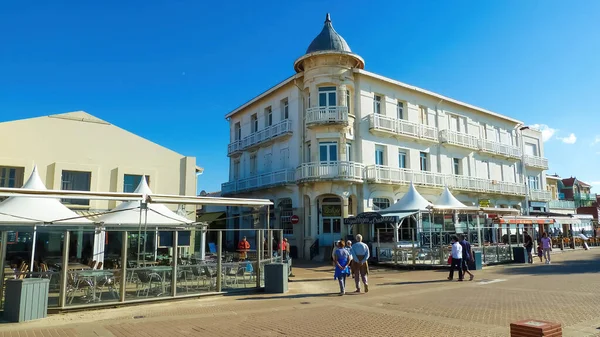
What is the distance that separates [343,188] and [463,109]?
14.7m

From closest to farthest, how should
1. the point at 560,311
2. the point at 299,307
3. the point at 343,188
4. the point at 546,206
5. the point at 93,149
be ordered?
1. the point at 560,311
2. the point at 299,307
3. the point at 93,149
4. the point at 343,188
5. the point at 546,206

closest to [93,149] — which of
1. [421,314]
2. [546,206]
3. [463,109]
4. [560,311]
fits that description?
[421,314]

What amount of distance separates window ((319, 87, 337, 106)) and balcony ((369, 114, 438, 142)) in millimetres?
2658

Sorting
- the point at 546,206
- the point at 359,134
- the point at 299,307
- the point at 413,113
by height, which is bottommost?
the point at 299,307

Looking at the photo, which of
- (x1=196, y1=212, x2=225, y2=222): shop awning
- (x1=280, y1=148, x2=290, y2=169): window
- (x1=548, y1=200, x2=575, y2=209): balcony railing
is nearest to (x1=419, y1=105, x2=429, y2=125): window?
(x1=280, y1=148, x2=290, y2=169): window

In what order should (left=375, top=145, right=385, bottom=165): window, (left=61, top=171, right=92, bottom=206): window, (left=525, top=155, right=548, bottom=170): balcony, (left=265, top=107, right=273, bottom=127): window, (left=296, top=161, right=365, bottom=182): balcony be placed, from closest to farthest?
(left=61, top=171, right=92, bottom=206): window < (left=296, top=161, right=365, bottom=182): balcony < (left=375, top=145, right=385, bottom=165): window < (left=265, top=107, right=273, bottom=127): window < (left=525, top=155, right=548, bottom=170): balcony

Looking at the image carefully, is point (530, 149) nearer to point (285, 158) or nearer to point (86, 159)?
point (285, 158)

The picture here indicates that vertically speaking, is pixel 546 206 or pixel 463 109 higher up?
pixel 463 109

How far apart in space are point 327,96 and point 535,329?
21.9 m

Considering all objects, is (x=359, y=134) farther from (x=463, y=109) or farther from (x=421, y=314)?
(x=421, y=314)

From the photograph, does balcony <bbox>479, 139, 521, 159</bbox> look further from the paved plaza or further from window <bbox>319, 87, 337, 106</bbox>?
the paved plaza

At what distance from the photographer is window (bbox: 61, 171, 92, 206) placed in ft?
68.8

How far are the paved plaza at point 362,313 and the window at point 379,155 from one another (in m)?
14.0

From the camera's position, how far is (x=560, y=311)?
30.0ft
